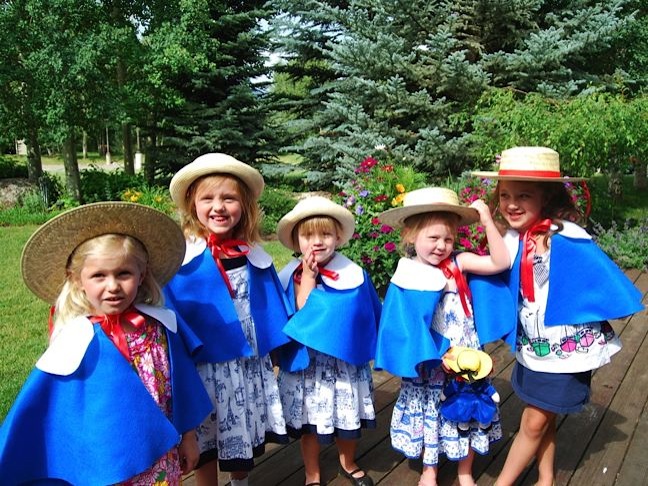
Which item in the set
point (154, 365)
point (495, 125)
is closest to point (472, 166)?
point (495, 125)

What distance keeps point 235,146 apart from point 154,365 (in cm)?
1227

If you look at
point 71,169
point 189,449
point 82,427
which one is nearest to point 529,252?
point 189,449

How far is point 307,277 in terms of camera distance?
2703 millimetres

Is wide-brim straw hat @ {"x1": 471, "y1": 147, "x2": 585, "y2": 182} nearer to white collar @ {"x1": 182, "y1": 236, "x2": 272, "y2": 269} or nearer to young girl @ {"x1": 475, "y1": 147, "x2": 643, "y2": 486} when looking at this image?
young girl @ {"x1": 475, "y1": 147, "x2": 643, "y2": 486}

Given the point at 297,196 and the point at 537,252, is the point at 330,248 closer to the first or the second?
the point at 537,252

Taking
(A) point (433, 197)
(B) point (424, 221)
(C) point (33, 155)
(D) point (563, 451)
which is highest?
(A) point (433, 197)

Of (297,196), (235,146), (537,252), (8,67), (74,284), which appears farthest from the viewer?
(235,146)

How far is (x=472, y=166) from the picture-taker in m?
9.90

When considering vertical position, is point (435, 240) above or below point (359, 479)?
above

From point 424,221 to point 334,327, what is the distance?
66cm

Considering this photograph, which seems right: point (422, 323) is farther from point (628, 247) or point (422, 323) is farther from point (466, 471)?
point (628, 247)

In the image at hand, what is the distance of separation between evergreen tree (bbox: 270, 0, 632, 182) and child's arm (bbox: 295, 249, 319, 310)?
7.00m

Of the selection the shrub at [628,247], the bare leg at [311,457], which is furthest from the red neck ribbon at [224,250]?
the shrub at [628,247]

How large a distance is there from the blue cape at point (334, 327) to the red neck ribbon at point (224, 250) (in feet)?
1.24
